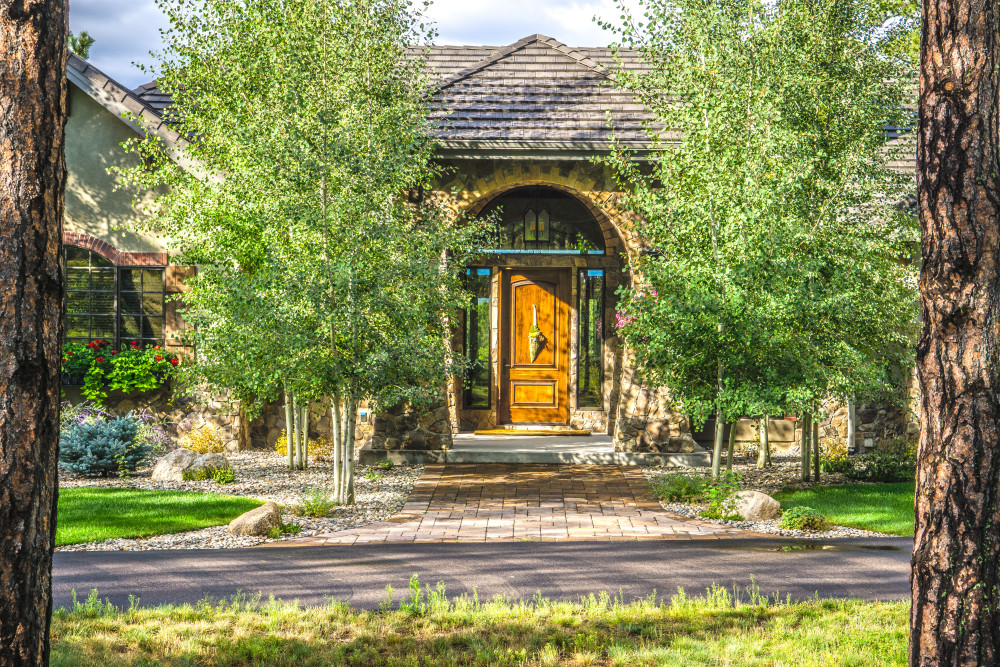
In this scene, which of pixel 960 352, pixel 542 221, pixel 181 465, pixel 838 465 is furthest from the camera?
pixel 542 221

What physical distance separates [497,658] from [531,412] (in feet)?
32.2

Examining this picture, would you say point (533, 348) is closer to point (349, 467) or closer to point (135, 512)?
point (349, 467)

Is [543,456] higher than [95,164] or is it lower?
lower

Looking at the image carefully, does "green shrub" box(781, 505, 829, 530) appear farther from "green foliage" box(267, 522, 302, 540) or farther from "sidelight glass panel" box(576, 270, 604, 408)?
"sidelight glass panel" box(576, 270, 604, 408)

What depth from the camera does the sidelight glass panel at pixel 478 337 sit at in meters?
14.3

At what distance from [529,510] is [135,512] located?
13.0 feet

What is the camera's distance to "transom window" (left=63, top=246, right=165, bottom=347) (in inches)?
520

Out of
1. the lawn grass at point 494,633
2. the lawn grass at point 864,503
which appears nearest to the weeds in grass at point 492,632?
the lawn grass at point 494,633

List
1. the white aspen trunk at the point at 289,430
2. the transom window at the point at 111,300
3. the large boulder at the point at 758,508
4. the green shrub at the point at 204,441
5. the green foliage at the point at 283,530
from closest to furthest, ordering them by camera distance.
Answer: the green foliage at the point at 283,530 → the large boulder at the point at 758,508 → the white aspen trunk at the point at 289,430 → the green shrub at the point at 204,441 → the transom window at the point at 111,300

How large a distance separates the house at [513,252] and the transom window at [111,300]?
0.07 feet

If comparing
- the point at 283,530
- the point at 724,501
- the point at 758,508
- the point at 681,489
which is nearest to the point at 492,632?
the point at 283,530

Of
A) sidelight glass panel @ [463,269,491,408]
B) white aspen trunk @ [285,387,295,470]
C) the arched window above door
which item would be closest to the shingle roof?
the arched window above door

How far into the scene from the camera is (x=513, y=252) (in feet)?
45.3

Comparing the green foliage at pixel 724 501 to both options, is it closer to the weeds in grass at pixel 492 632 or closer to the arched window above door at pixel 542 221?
the weeds in grass at pixel 492 632
